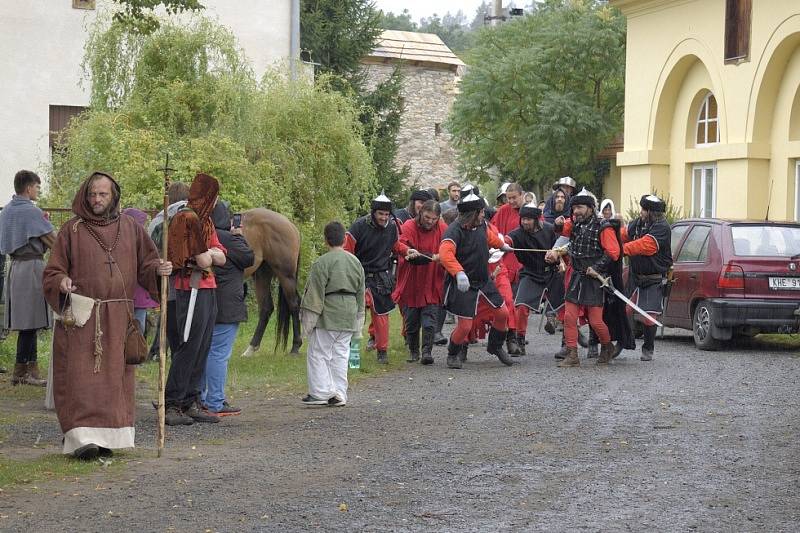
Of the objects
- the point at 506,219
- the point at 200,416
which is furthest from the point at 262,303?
the point at 200,416

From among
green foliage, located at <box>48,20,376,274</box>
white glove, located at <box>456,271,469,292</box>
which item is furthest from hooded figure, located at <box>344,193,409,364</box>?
green foliage, located at <box>48,20,376,274</box>

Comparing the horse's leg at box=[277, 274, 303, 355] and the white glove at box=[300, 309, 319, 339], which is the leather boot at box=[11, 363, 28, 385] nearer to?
the white glove at box=[300, 309, 319, 339]

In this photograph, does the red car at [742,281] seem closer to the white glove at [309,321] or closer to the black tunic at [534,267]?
the black tunic at [534,267]

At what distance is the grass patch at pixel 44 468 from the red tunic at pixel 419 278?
255 inches

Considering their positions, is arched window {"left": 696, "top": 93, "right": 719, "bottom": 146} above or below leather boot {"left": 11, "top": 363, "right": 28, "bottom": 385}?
above

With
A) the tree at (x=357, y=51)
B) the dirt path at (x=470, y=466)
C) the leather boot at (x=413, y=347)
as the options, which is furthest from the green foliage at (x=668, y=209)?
the dirt path at (x=470, y=466)

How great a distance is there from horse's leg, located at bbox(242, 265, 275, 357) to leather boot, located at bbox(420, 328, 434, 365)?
6.52 feet

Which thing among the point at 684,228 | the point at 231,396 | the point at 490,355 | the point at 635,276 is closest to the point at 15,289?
the point at 231,396

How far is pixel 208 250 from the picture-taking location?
→ 9914 mm

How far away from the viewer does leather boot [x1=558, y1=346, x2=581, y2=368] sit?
47.0 ft

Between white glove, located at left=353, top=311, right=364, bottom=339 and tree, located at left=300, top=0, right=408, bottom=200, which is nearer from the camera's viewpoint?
white glove, located at left=353, top=311, right=364, bottom=339

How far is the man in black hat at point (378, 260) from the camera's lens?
14.6 m

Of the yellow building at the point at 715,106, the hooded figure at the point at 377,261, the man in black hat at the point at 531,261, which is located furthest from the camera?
the yellow building at the point at 715,106

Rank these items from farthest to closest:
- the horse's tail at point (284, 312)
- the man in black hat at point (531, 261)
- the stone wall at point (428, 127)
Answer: the stone wall at point (428, 127), the man in black hat at point (531, 261), the horse's tail at point (284, 312)
